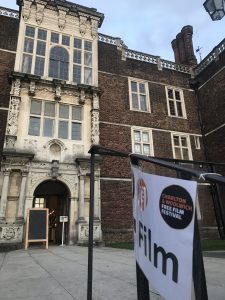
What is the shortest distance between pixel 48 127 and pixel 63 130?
767 millimetres

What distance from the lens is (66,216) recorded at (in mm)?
12492

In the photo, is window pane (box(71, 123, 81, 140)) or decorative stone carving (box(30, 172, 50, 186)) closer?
decorative stone carving (box(30, 172, 50, 186))

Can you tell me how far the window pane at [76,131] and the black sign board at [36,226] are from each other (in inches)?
167

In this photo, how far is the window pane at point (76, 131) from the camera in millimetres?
13696

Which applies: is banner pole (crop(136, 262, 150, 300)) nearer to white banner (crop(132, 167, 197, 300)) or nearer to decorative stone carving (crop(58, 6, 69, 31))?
white banner (crop(132, 167, 197, 300))

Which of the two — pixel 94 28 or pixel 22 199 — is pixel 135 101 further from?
pixel 22 199

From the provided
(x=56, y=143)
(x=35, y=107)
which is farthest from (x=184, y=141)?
(x=35, y=107)

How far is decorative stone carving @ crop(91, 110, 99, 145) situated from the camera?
1372cm

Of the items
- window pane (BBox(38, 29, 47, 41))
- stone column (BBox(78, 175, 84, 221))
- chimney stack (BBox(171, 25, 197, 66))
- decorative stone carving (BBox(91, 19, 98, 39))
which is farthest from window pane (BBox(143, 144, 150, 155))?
chimney stack (BBox(171, 25, 197, 66))

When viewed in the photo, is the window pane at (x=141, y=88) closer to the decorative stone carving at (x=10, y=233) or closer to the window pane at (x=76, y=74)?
the window pane at (x=76, y=74)

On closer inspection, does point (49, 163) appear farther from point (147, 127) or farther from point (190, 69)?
point (190, 69)

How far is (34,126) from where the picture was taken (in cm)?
1316

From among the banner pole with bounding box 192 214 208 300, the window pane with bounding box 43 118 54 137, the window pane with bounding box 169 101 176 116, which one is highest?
the window pane with bounding box 169 101 176 116

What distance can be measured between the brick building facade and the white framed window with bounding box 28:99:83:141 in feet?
0.19
